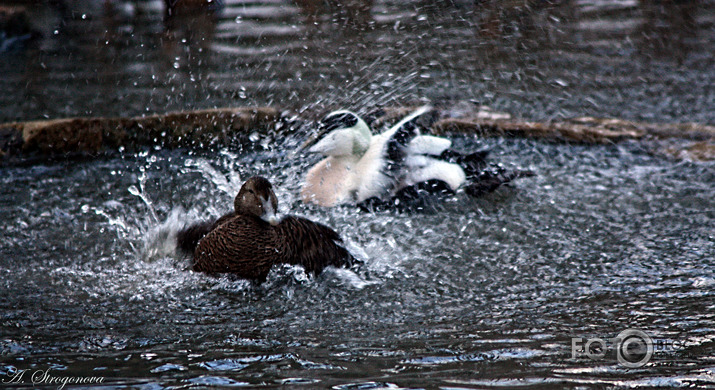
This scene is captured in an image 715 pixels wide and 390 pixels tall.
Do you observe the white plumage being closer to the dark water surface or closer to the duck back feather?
the dark water surface

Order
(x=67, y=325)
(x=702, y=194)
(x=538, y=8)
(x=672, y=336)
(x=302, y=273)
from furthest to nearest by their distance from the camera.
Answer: (x=538, y=8) < (x=702, y=194) < (x=302, y=273) < (x=67, y=325) < (x=672, y=336)

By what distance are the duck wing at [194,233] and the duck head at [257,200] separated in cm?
20

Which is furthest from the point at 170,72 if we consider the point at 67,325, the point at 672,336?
the point at 672,336

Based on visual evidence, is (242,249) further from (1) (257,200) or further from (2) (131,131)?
(2) (131,131)

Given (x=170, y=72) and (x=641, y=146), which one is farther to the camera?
(x=170, y=72)

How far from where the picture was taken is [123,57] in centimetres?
970

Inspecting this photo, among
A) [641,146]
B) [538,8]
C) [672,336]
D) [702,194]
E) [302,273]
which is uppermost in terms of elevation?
[538,8]

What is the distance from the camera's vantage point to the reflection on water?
7.48 meters

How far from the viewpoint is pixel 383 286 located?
12.8 feet

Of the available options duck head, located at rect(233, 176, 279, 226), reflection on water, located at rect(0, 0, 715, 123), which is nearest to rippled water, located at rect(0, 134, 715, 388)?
duck head, located at rect(233, 176, 279, 226)

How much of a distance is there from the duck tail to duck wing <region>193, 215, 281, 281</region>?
1841 millimetres

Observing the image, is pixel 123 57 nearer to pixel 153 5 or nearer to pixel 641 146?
pixel 153 5

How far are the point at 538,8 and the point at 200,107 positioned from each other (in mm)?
5894

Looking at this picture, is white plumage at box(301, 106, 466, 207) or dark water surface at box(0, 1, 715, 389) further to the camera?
white plumage at box(301, 106, 466, 207)
